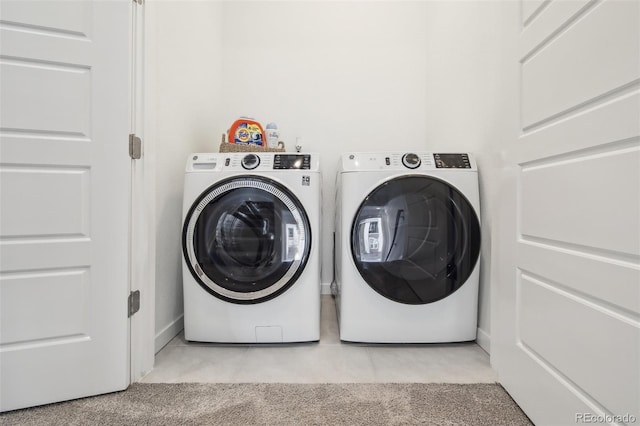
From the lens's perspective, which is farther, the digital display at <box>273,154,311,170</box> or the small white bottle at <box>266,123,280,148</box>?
the small white bottle at <box>266,123,280,148</box>

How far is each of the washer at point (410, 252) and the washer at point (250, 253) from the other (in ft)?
0.63

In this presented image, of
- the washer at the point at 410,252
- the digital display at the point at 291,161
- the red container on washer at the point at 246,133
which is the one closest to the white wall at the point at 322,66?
the red container on washer at the point at 246,133

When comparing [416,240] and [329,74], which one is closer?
[416,240]

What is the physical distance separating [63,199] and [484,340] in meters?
1.82

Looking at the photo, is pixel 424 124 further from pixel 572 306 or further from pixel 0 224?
pixel 0 224

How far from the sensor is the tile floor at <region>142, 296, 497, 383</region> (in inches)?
45.0

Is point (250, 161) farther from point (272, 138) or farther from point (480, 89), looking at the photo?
point (480, 89)

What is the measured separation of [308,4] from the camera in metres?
2.19

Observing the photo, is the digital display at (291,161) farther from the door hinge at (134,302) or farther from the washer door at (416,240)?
the door hinge at (134,302)

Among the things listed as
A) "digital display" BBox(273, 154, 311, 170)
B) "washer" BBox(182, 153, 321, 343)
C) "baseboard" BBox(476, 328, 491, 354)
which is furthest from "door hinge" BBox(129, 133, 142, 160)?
"baseboard" BBox(476, 328, 491, 354)

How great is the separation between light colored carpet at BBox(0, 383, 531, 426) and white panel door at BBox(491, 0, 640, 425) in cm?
16

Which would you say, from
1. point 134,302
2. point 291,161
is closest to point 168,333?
point 134,302

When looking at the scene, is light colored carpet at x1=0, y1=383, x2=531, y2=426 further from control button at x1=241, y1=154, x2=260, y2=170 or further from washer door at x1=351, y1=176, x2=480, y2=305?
control button at x1=241, y1=154, x2=260, y2=170

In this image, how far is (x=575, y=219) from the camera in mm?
758
